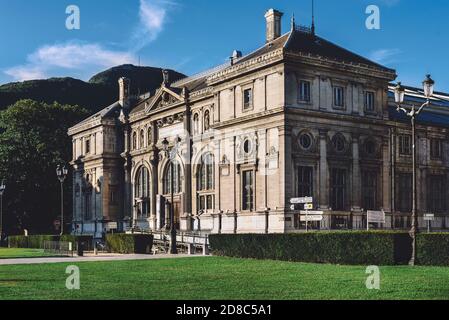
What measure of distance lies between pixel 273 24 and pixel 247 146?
12425 mm

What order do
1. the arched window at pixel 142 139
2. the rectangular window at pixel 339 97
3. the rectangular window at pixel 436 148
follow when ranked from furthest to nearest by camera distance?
the arched window at pixel 142 139, the rectangular window at pixel 436 148, the rectangular window at pixel 339 97

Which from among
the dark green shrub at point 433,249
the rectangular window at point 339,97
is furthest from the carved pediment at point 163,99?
the dark green shrub at point 433,249

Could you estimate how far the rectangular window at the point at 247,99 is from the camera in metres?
56.6

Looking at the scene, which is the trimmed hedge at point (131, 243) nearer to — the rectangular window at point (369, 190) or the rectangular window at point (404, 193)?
the rectangular window at point (369, 190)

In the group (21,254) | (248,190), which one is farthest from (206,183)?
(21,254)

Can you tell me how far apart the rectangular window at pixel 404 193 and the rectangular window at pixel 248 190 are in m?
12.7

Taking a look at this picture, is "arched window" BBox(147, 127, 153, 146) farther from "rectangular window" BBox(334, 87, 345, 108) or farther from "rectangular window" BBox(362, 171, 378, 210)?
"rectangular window" BBox(362, 171, 378, 210)

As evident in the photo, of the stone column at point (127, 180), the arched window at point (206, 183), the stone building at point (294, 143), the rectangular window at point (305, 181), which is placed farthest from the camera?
the stone column at point (127, 180)

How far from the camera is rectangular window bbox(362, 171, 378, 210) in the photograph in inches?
2261

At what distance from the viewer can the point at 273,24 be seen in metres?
63.0

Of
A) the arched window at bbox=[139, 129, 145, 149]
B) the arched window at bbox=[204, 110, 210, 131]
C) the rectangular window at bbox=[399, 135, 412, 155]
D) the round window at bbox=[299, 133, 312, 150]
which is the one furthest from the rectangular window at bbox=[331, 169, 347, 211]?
the arched window at bbox=[139, 129, 145, 149]

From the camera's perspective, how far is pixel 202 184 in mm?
68000

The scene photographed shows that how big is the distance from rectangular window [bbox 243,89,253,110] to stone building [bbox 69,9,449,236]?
85 mm

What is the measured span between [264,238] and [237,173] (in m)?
17.5
